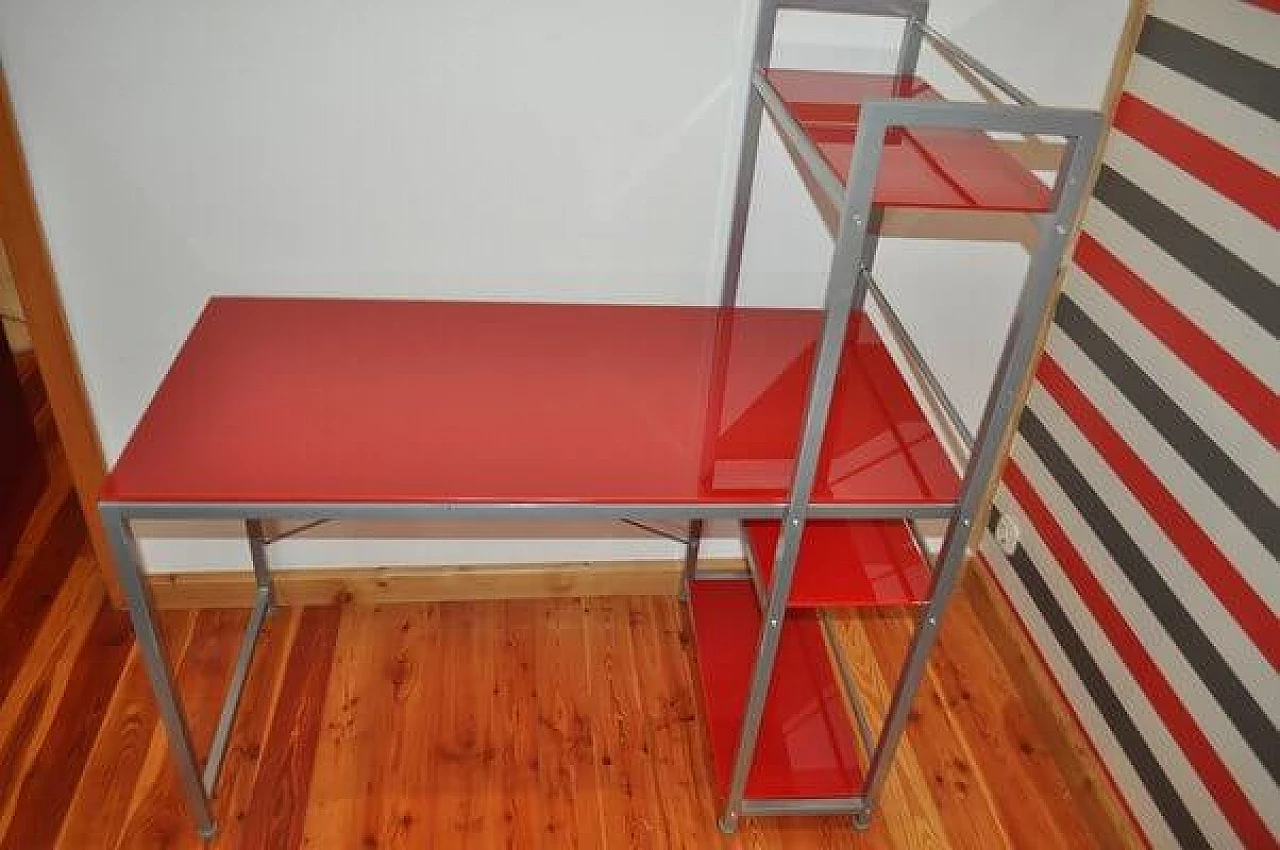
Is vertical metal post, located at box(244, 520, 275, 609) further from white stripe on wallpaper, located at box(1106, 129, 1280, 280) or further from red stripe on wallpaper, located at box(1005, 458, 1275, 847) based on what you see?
white stripe on wallpaper, located at box(1106, 129, 1280, 280)

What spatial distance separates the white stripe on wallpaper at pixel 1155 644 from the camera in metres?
1.79

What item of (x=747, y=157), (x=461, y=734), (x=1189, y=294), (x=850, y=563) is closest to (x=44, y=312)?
(x=461, y=734)

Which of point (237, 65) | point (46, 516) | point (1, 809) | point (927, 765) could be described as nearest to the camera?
point (237, 65)

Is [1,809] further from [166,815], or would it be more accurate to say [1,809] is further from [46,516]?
[46,516]

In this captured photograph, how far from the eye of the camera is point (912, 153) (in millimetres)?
1585

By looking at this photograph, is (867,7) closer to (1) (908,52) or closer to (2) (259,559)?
(1) (908,52)

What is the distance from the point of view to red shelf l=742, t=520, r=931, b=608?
1.81 metres

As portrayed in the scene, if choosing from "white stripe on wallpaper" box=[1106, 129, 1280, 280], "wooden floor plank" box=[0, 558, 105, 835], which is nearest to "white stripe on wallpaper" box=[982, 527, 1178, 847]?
"white stripe on wallpaper" box=[1106, 129, 1280, 280]

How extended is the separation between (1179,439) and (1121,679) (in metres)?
0.55

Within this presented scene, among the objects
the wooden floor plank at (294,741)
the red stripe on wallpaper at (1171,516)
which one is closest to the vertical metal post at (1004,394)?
the red stripe on wallpaper at (1171,516)

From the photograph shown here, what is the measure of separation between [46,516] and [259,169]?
140 centimetres

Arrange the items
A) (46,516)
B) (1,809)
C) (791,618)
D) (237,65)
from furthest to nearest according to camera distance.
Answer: (46,516) < (791,618) < (1,809) < (237,65)

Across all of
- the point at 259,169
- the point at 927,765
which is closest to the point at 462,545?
the point at 259,169

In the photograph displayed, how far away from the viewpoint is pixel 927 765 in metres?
2.27
